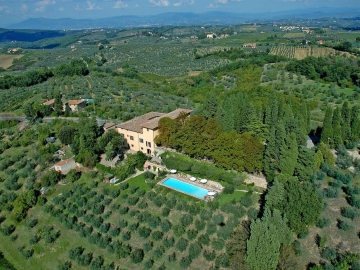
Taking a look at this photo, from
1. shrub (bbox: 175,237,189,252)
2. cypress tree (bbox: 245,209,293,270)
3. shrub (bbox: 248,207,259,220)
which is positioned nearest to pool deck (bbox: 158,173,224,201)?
shrub (bbox: 248,207,259,220)

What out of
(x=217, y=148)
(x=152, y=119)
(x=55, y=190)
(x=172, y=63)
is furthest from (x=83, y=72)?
(x=217, y=148)

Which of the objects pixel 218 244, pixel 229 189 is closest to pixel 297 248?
pixel 218 244

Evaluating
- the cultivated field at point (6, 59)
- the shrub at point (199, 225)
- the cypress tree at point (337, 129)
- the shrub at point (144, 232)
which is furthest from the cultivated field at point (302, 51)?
the cultivated field at point (6, 59)

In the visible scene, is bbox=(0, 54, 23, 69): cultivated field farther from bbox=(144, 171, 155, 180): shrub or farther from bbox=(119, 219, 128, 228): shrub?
bbox=(119, 219, 128, 228): shrub

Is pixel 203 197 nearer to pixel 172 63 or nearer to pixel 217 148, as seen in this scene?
pixel 217 148

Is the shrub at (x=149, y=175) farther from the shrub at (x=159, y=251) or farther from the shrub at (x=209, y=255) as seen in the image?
the shrub at (x=209, y=255)

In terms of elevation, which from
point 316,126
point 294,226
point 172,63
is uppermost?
point 294,226

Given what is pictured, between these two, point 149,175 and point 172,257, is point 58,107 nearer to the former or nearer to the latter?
point 149,175
